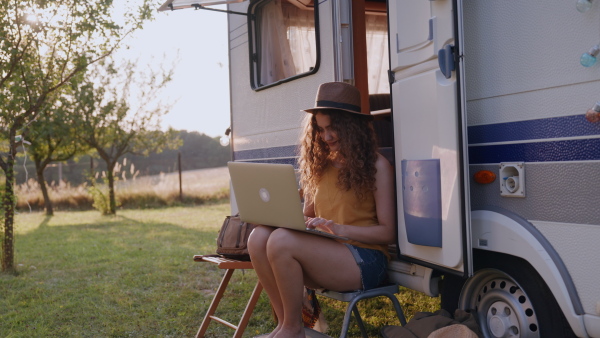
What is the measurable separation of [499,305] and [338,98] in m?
1.24

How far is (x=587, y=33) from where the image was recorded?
6.93 feet

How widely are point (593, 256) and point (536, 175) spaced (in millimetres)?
374

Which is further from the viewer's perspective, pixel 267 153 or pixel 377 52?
pixel 377 52

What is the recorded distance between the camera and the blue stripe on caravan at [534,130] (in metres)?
2.16

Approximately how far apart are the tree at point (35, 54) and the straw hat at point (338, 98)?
3487 mm

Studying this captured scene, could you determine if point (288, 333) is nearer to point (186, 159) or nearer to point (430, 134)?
point (430, 134)

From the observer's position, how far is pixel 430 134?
2650 mm

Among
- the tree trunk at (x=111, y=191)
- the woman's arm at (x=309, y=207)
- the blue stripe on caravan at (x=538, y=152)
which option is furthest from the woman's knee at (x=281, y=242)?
the tree trunk at (x=111, y=191)

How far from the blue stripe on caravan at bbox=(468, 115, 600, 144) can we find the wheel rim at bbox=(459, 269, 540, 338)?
0.58 meters

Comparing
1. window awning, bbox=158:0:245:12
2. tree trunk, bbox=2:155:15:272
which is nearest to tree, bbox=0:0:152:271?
tree trunk, bbox=2:155:15:272

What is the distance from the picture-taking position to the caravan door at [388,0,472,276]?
8.14 feet

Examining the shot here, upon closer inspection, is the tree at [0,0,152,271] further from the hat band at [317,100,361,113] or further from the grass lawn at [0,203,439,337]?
the hat band at [317,100,361,113]

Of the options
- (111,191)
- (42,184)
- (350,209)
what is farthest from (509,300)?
(42,184)

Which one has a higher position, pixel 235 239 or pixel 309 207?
pixel 309 207
